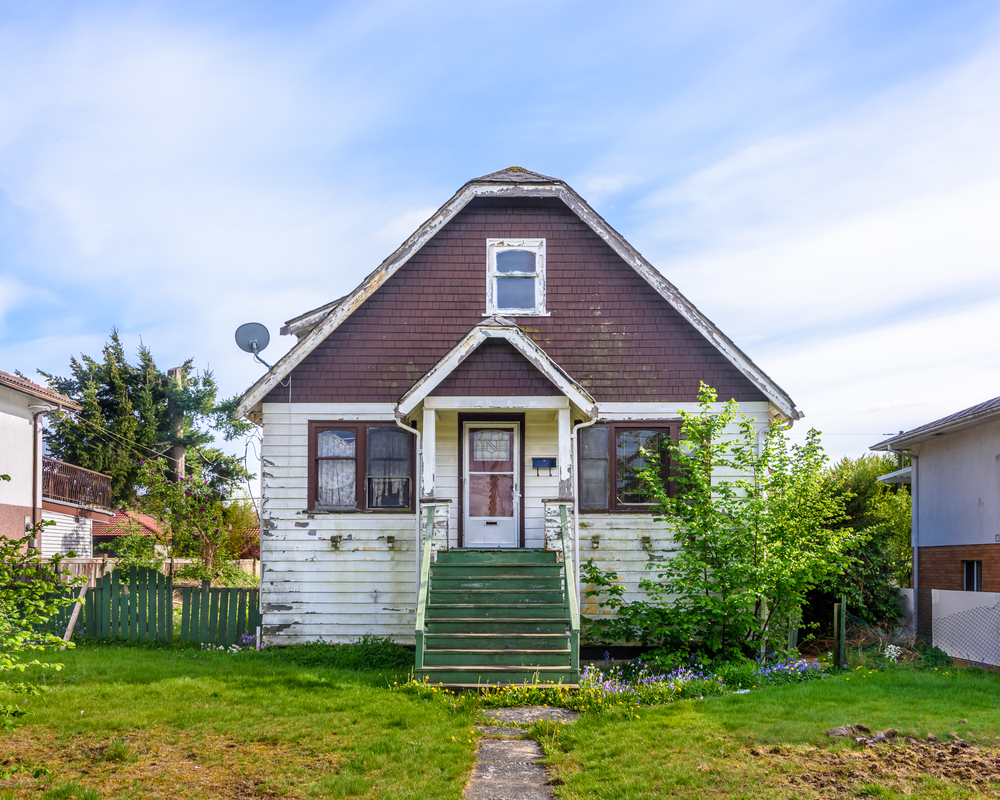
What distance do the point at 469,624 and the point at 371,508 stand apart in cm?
338

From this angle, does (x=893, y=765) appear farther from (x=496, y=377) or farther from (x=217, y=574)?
(x=217, y=574)

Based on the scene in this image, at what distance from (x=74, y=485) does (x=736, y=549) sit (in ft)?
86.4

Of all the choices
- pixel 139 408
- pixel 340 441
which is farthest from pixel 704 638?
pixel 139 408

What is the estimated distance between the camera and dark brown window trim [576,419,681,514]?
1410cm

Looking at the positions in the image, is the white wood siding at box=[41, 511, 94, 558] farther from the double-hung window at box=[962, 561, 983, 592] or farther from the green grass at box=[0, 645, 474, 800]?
the double-hung window at box=[962, 561, 983, 592]

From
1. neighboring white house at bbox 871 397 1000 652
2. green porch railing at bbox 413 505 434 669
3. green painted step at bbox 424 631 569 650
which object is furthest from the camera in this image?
neighboring white house at bbox 871 397 1000 652

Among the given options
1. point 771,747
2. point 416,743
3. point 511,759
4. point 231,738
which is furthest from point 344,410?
point 771,747

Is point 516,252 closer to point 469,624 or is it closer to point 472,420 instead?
point 472,420

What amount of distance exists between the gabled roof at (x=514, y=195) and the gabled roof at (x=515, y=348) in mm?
2305

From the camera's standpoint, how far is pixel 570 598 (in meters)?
11.2

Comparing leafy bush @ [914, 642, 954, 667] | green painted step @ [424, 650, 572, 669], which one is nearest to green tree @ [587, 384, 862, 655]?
green painted step @ [424, 650, 572, 669]

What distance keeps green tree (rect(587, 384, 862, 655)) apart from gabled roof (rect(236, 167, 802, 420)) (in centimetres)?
125

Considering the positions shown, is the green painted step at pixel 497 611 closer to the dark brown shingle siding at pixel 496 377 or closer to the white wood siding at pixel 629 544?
the white wood siding at pixel 629 544

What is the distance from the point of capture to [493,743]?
809cm
